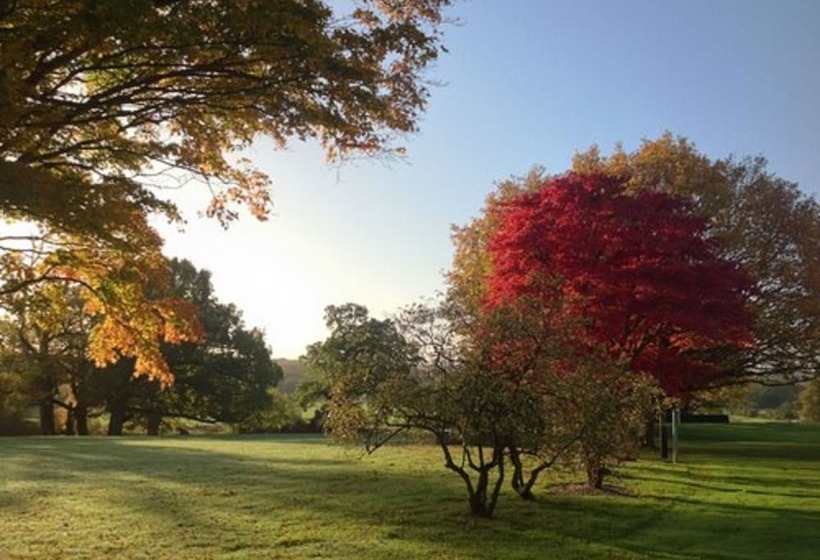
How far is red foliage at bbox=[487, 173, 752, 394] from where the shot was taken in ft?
60.6

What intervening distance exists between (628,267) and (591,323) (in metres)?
4.39

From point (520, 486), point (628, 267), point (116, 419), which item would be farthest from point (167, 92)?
point (116, 419)

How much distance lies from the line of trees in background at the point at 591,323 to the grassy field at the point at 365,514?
1.09 metres

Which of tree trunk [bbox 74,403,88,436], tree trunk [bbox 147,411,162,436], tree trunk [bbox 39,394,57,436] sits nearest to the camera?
tree trunk [bbox 39,394,57,436]

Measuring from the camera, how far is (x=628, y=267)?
18.6 m

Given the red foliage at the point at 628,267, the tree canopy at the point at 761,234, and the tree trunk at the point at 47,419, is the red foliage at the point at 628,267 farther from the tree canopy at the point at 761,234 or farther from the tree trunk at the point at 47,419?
the tree trunk at the point at 47,419

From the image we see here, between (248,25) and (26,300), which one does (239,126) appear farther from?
(26,300)

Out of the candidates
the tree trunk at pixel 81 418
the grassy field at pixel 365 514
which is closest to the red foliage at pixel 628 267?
the grassy field at pixel 365 514

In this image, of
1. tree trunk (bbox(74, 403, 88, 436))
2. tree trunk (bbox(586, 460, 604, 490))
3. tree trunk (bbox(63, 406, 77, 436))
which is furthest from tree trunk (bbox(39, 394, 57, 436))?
tree trunk (bbox(586, 460, 604, 490))

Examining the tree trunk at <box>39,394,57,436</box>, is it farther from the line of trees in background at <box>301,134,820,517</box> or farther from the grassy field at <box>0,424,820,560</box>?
the line of trees in background at <box>301,134,820,517</box>

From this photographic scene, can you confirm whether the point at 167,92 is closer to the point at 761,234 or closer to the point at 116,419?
the point at 761,234

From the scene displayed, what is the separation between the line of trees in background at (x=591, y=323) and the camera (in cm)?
1166

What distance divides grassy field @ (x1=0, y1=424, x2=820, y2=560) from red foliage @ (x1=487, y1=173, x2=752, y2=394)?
3823mm

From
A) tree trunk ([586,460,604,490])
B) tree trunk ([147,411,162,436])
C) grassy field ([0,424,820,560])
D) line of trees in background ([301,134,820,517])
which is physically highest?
line of trees in background ([301,134,820,517])
